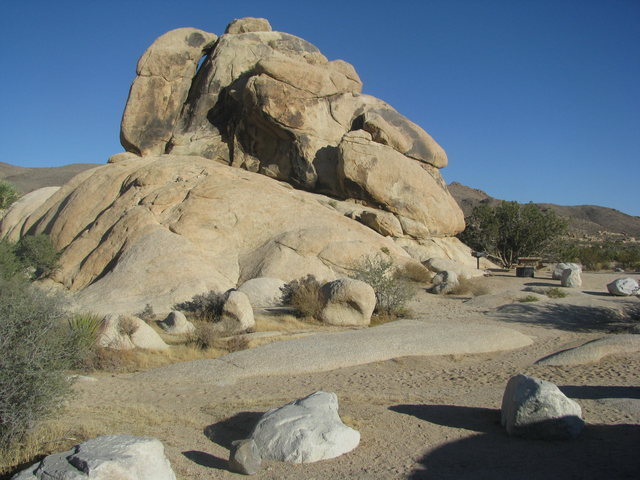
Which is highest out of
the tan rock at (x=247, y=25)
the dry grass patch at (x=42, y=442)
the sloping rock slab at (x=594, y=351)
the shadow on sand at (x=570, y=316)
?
the tan rock at (x=247, y=25)

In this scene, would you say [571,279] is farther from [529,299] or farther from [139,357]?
[139,357]

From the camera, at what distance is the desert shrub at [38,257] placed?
17.7 m

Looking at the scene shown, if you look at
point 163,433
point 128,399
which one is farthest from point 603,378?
point 128,399

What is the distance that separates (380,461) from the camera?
518cm

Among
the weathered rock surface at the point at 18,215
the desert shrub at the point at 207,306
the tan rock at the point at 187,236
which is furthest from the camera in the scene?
the weathered rock surface at the point at 18,215

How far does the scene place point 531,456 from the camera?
17.2ft

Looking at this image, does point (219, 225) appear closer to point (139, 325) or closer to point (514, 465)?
point (139, 325)

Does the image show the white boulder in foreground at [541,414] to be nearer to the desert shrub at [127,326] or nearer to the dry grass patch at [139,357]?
the dry grass patch at [139,357]

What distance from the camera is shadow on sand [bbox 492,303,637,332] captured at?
41.5 ft

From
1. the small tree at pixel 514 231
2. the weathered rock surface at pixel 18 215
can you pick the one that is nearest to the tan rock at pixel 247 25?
the weathered rock surface at pixel 18 215

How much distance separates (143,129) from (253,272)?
11485 millimetres

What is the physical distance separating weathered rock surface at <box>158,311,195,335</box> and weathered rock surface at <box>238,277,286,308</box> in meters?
2.59

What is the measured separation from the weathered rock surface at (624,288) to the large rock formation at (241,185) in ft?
20.5

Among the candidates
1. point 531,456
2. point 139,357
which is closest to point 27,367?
point 139,357
